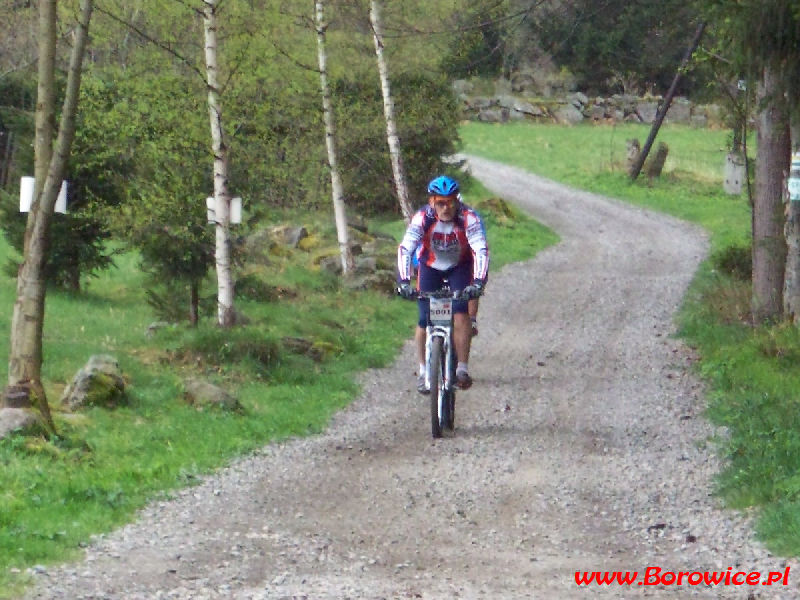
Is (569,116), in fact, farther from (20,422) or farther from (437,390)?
(20,422)

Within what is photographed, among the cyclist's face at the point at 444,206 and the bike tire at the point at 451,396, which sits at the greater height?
the cyclist's face at the point at 444,206

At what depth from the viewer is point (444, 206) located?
1069 cm

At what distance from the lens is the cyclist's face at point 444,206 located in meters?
10.7

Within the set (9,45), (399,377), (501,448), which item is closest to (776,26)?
(501,448)

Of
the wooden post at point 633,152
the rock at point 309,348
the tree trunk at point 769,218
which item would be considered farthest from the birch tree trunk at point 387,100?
the wooden post at point 633,152

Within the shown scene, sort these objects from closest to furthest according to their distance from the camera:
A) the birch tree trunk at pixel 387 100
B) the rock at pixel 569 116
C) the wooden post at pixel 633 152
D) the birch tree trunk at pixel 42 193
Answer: the birch tree trunk at pixel 42 193 → the birch tree trunk at pixel 387 100 → the wooden post at pixel 633 152 → the rock at pixel 569 116

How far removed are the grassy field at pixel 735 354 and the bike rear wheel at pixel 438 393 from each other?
2227mm

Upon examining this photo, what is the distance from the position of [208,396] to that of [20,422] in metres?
2.39

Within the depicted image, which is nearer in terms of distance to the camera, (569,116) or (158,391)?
(158,391)

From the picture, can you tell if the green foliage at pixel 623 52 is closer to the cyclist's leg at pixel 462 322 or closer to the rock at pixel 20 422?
the cyclist's leg at pixel 462 322

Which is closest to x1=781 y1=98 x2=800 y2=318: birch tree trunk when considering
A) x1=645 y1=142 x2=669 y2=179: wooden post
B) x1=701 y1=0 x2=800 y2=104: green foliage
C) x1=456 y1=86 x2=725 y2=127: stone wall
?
x1=701 y1=0 x2=800 y2=104: green foliage

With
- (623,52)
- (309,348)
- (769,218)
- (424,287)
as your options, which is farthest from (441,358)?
(623,52)

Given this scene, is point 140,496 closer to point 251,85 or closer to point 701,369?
point 701,369

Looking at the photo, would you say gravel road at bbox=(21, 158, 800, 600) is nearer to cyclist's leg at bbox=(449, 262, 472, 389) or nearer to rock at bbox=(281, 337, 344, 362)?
cyclist's leg at bbox=(449, 262, 472, 389)
